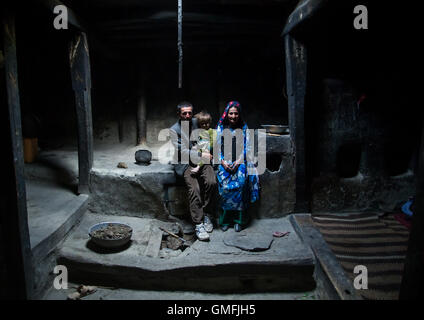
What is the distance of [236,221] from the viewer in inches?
170

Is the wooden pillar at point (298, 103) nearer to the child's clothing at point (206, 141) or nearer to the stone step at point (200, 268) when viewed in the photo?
the stone step at point (200, 268)

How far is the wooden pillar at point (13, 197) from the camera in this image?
7.89 ft

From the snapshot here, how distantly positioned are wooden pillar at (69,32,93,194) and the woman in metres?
2.22

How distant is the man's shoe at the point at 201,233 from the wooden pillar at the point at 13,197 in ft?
6.62

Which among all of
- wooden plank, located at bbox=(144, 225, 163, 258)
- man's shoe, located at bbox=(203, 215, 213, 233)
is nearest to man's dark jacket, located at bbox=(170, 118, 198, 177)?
man's shoe, located at bbox=(203, 215, 213, 233)

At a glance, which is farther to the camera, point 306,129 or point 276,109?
point 276,109

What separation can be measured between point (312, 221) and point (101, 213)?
3.41 m

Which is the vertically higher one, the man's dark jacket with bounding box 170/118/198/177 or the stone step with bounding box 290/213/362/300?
the man's dark jacket with bounding box 170/118/198/177

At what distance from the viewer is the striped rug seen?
3078 mm

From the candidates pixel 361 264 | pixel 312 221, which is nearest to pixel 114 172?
pixel 312 221

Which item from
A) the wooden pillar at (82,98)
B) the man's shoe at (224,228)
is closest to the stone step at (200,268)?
the man's shoe at (224,228)

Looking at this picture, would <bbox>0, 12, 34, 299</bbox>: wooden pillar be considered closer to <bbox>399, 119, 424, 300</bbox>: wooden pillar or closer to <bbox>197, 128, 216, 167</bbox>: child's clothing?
<bbox>197, 128, 216, 167</bbox>: child's clothing
